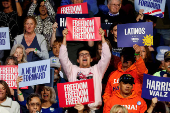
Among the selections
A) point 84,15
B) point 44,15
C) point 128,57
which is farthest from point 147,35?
point 44,15

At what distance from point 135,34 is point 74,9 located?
5.26ft

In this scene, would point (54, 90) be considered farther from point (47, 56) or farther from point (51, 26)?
point (51, 26)

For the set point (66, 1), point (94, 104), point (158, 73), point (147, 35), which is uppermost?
point (66, 1)

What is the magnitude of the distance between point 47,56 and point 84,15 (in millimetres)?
1076

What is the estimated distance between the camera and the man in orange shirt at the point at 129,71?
761 cm

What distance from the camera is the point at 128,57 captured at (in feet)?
25.7

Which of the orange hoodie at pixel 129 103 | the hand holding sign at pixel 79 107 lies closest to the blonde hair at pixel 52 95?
the hand holding sign at pixel 79 107

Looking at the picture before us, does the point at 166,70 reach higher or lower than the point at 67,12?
lower

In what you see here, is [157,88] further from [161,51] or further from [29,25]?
[29,25]

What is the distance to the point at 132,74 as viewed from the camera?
7754 millimetres

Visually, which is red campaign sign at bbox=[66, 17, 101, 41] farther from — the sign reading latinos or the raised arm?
the raised arm

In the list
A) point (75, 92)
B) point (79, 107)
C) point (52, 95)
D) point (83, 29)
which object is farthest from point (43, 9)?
point (79, 107)

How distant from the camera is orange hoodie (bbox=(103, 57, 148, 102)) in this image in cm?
762

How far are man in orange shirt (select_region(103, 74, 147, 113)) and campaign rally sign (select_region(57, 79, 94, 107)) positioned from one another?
0.34 meters
